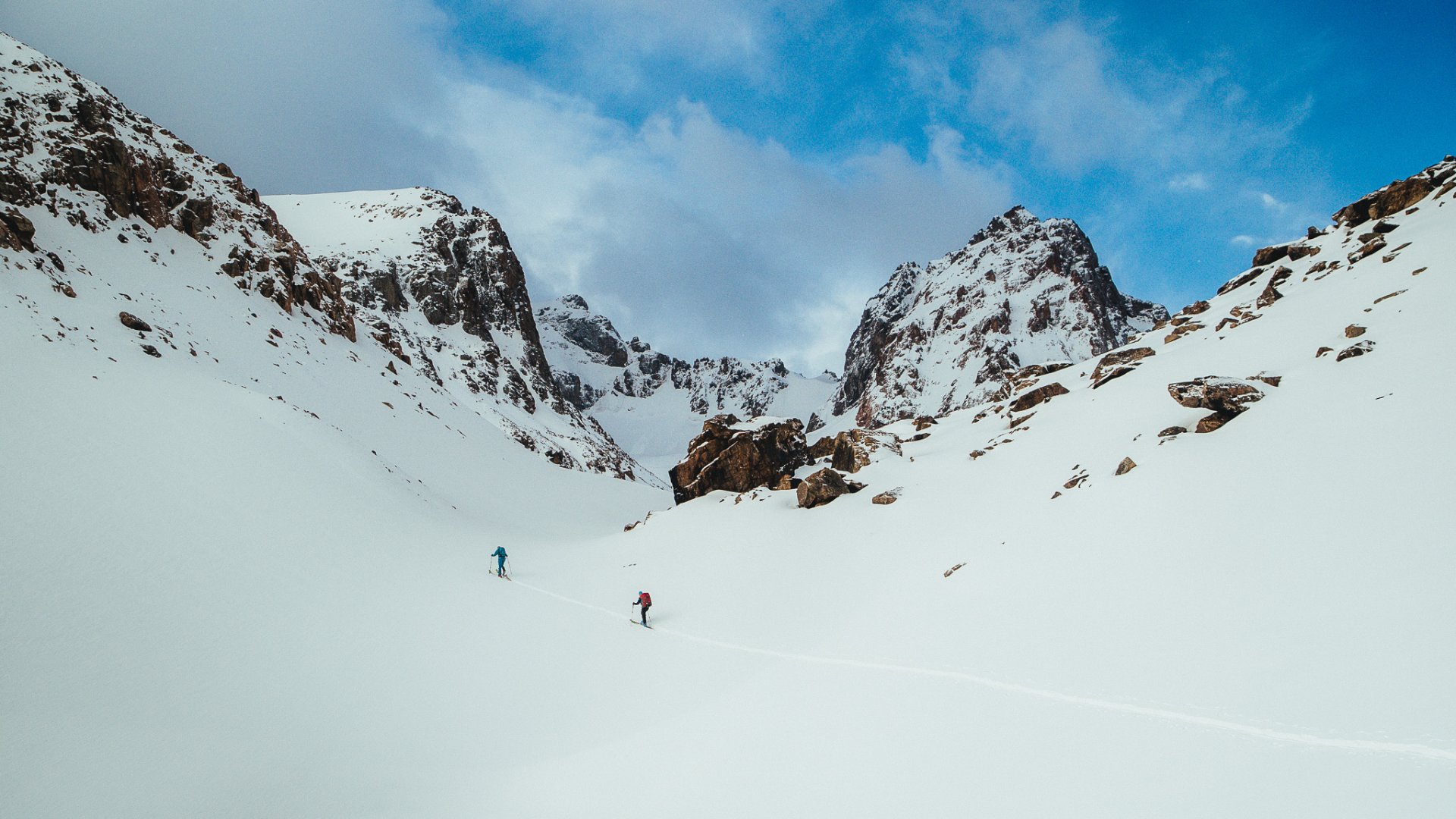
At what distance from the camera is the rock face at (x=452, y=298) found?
73.4 meters

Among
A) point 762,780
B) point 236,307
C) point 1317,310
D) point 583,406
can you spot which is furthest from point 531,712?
point 583,406

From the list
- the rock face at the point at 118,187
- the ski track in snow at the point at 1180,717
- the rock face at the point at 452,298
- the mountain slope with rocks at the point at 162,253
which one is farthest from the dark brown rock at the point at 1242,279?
the rock face at the point at 452,298

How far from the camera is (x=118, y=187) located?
110ft

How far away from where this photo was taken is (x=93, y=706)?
660 cm

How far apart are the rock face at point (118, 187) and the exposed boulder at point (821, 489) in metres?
32.1

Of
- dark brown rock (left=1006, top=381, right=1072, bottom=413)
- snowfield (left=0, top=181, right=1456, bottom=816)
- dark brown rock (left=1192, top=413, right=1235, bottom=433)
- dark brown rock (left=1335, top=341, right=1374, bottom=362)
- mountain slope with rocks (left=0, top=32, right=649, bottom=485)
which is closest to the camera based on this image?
snowfield (left=0, top=181, right=1456, bottom=816)

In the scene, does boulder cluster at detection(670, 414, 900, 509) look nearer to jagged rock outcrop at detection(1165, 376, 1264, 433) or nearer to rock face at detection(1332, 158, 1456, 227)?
jagged rock outcrop at detection(1165, 376, 1264, 433)

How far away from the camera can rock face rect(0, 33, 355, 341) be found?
28.6m

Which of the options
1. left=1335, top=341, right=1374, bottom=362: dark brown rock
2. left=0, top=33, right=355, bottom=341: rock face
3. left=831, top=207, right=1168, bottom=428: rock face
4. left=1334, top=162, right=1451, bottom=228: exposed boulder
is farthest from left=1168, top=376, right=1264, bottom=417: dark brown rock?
left=831, top=207, right=1168, bottom=428: rock face

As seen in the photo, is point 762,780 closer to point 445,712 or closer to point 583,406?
point 445,712

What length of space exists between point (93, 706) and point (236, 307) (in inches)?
1493

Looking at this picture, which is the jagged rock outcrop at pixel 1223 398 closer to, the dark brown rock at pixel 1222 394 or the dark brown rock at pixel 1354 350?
the dark brown rock at pixel 1222 394

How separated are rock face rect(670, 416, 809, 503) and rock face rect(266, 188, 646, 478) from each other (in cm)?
4044

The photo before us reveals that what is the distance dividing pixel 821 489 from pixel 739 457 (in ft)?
23.2
